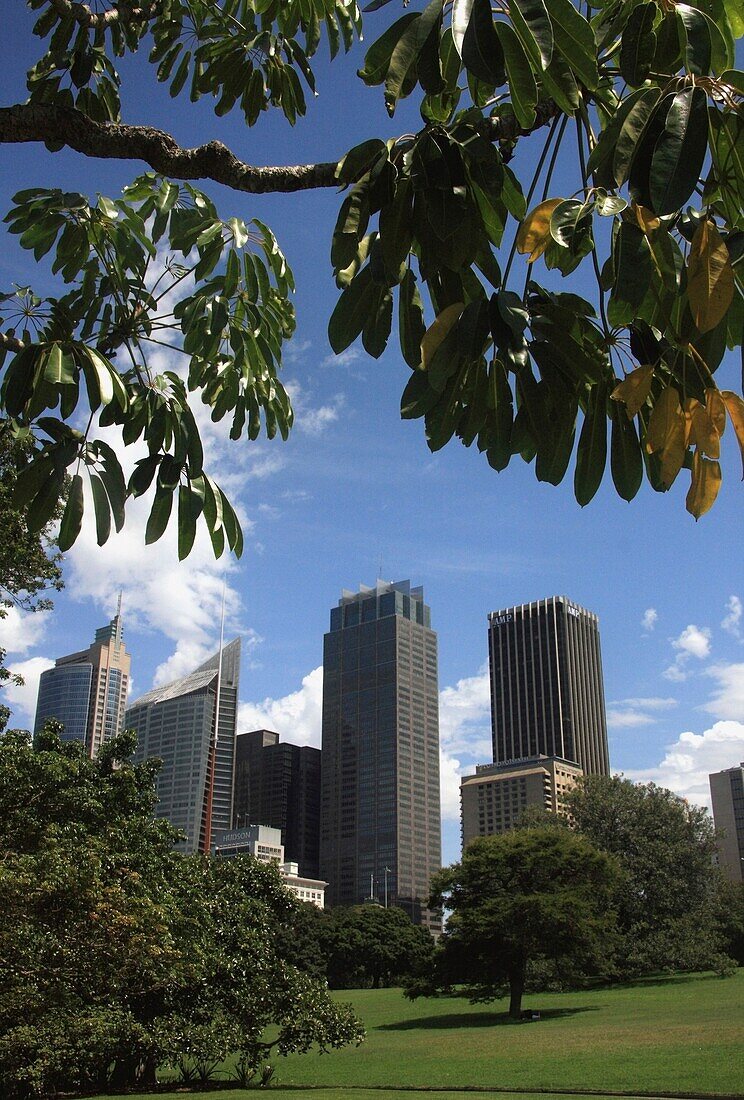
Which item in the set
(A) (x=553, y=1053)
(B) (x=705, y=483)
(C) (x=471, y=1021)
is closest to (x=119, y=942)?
(B) (x=705, y=483)

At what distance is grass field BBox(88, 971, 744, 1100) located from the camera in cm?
1450

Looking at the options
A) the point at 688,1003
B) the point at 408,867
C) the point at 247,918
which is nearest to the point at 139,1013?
the point at 247,918

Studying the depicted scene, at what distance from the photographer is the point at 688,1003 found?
1013 inches

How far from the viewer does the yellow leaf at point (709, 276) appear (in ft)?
3.98

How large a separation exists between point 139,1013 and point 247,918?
6.82ft

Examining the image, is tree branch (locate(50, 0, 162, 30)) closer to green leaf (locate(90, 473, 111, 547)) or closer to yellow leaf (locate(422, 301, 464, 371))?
green leaf (locate(90, 473, 111, 547))

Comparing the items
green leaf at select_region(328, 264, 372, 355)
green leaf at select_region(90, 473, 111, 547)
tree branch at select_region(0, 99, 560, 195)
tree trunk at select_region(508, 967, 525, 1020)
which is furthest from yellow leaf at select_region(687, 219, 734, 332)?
tree trunk at select_region(508, 967, 525, 1020)

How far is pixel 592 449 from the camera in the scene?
1729 mm

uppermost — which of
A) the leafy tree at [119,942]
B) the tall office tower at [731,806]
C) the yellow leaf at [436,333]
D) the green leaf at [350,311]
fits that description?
the tall office tower at [731,806]

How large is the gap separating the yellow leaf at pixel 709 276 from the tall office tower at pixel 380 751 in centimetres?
12447

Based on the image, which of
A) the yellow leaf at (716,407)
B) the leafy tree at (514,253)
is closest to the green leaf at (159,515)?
the leafy tree at (514,253)

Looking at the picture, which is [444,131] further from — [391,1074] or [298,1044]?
[391,1074]

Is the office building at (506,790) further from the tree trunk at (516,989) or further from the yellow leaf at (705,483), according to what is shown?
the yellow leaf at (705,483)

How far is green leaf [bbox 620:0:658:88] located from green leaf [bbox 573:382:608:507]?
528 millimetres
